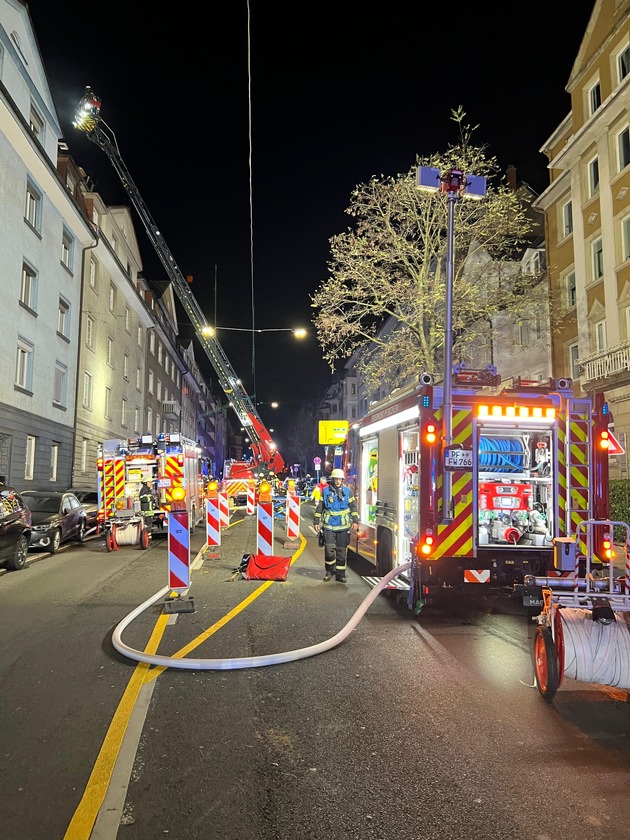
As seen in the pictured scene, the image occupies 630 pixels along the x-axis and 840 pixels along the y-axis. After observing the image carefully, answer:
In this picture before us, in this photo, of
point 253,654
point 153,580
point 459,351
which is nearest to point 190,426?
point 459,351

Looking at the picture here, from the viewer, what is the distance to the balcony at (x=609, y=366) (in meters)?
18.7

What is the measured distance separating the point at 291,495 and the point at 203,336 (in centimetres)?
1023

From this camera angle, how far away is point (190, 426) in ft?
212

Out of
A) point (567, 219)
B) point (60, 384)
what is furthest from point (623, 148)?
point (60, 384)

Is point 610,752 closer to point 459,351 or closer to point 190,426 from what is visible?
point 459,351

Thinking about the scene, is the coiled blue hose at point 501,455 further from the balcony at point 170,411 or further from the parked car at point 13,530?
the balcony at point 170,411

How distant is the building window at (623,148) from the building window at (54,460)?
22.1 metres

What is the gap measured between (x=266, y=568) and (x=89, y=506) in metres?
8.83

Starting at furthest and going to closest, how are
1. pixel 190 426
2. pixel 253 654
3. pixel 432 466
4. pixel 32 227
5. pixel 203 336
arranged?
pixel 190 426, pixel 203 336, pixel 32 227, pixel 432 466, pixel 253 654

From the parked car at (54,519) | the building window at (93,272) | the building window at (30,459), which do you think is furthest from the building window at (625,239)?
the building window at (93,272)

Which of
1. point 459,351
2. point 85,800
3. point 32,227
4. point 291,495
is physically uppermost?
point 32,227

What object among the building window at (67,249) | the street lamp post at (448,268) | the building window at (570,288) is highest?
the building window at (67,249)

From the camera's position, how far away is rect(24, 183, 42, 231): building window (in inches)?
819

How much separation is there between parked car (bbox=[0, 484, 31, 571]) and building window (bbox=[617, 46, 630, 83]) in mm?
21995
